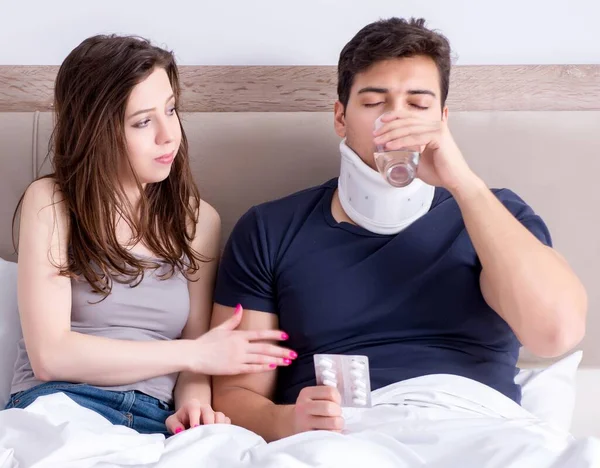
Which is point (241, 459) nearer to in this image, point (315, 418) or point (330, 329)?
point (315, 418)

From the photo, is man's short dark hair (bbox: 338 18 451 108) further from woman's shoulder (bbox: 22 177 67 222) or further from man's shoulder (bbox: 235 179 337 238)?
woman's shoulder (bbox: 22 177 67 222)

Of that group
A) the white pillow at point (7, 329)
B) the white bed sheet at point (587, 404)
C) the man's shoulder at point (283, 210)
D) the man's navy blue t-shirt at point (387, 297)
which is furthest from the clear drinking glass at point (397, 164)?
the white pillow at point (7, 329)

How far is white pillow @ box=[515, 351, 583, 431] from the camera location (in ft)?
5.69

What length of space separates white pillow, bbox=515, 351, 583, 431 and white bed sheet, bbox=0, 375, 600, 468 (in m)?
0.26

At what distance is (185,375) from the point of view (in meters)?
1.77

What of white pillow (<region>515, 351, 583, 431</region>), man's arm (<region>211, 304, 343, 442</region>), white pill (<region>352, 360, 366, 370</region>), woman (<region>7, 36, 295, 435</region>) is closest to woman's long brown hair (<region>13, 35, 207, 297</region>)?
woman (<region>7, 36, 295, 435</region>)

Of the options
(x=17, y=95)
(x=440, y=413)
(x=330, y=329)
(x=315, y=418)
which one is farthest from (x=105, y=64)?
(x=440, y=413)

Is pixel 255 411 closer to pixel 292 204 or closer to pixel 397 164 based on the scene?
pixel 292 204

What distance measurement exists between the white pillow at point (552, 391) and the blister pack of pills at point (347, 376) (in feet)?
1.42

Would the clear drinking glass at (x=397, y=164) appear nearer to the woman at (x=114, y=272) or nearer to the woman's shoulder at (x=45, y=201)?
the woman at (x=114, y=272)

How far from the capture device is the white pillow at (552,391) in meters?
1.73

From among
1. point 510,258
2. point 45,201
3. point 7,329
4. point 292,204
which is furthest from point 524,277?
point 7,329

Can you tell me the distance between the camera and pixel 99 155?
66.9 inches

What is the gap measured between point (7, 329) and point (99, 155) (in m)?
0.45
